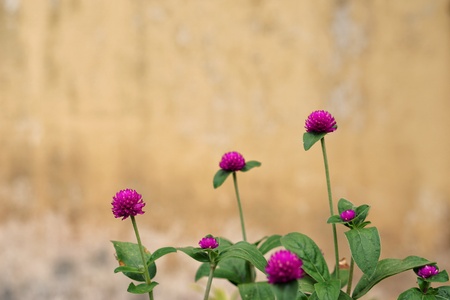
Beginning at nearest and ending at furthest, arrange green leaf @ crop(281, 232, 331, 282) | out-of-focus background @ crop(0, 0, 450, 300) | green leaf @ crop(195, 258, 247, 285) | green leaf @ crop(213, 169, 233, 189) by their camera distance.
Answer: green leaf @ crop(281, 232, 331, 282), green leaf @ crop(195, 258, 247, 285), green leaf @ crop(213, 169, 233, 189), out-of-focus background @ crop(0, 0, 450, 300)

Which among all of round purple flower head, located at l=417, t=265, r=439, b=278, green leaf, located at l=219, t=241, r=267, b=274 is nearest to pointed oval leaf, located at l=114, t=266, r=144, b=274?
green leaf, located at l=219, t=241, r=267, b=274

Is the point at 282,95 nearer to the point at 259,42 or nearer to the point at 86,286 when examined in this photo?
the point at 259,42

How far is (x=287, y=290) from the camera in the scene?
1002mm

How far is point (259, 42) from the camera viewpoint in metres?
4.35

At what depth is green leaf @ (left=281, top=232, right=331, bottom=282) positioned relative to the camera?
1323mm

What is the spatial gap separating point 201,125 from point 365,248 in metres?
3.15

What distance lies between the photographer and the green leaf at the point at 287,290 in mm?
998

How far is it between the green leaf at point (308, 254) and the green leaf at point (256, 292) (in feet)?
0.26

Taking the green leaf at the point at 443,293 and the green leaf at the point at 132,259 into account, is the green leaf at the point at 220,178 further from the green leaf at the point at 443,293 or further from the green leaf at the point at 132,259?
the green leaf at the point at 443,293

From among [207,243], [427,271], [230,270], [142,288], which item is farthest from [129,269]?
[427,271]

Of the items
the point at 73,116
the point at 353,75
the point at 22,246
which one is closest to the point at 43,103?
the point at 73,116

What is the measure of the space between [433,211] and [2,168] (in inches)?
103

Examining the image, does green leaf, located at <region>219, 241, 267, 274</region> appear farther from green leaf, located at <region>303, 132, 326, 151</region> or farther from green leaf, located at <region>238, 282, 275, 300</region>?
green leaf, located at <region>303, 132, 326, 151</region>

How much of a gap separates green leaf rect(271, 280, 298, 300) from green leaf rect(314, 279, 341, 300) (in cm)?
22
